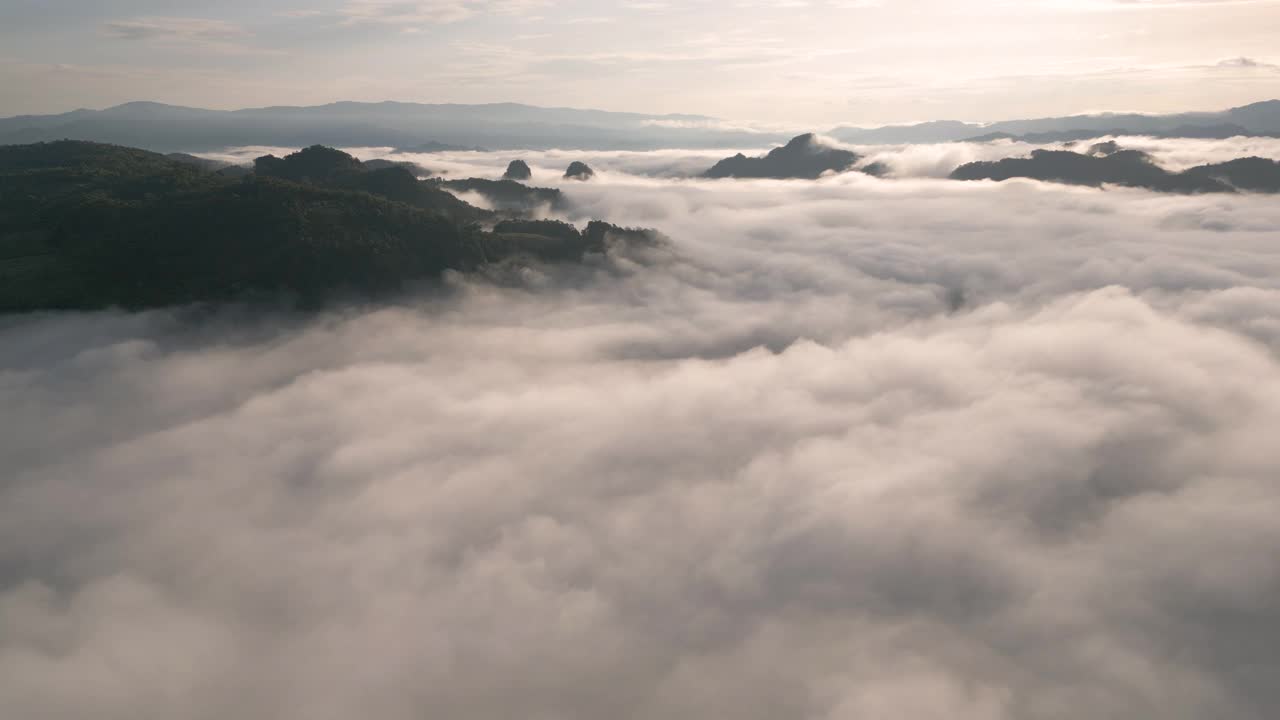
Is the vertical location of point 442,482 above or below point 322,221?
below


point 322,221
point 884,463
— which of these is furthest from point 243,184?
point 884,463

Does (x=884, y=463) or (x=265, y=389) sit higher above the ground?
(x=265, y=389)

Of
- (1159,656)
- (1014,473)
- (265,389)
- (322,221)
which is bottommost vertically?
(1159,656)

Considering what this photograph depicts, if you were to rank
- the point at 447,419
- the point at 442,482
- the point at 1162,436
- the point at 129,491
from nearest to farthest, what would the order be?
the point at 129,491, the point at 442,482, the point at 1162,436, the point at 447,419

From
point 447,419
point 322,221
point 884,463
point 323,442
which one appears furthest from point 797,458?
point 322,221

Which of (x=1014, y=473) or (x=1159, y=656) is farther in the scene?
(x=1014, y=473)

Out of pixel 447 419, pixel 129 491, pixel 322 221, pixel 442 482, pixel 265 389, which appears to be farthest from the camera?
pixel 322 221

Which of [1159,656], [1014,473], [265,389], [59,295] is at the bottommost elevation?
[1159,656]

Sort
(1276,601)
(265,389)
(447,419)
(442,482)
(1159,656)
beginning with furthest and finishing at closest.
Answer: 1. (265,389)
2. (447,419)
3. (442,482)
4. (1276,601)
5. (1159,656)

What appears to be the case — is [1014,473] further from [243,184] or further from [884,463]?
[243,184]

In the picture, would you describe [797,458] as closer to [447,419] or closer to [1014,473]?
[1014,473]
